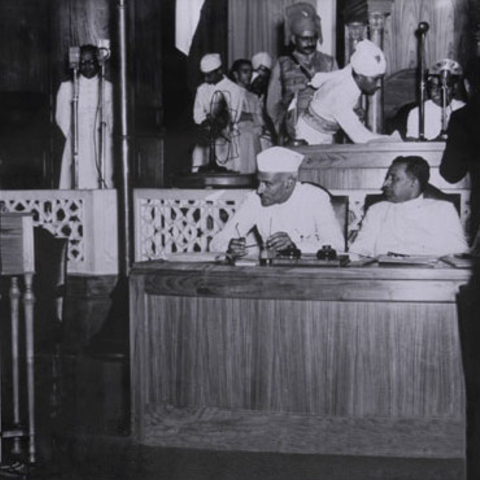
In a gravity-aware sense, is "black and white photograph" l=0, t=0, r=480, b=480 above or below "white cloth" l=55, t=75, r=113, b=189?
below

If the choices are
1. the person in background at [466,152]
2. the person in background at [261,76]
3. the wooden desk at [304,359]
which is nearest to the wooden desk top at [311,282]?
the wooden desk at [304,359]

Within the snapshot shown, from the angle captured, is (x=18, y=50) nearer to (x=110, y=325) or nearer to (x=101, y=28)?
(x=101, y=28)

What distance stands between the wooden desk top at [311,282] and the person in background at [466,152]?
1611 mm

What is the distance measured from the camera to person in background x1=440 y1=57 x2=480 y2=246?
207 inches

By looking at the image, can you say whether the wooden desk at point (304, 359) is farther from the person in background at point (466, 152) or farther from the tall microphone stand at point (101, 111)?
the tall microphone stand at point (101, 111)

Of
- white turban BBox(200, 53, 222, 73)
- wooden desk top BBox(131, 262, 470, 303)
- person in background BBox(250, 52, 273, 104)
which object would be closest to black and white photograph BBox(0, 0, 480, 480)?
wooden desk top BBox(131, 262, 470, 303)

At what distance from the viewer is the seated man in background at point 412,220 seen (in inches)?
210

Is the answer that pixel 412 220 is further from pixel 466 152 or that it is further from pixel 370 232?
pixel 466 152

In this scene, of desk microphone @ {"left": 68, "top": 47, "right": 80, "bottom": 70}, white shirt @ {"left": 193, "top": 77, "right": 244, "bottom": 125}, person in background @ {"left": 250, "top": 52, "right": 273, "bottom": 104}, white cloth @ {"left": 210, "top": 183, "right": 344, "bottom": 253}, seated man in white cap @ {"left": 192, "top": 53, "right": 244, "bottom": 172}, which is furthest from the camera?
person in background @ {"left": 250, "top": 52, "right": 273, "bottom": 104}

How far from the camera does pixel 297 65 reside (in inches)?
322

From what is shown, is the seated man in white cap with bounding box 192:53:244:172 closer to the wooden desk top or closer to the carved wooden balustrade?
the carved wooden balustrade

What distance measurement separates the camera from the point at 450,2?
10.4m

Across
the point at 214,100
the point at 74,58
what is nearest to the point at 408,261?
the point at 214,100

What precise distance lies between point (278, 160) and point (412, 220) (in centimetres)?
90
